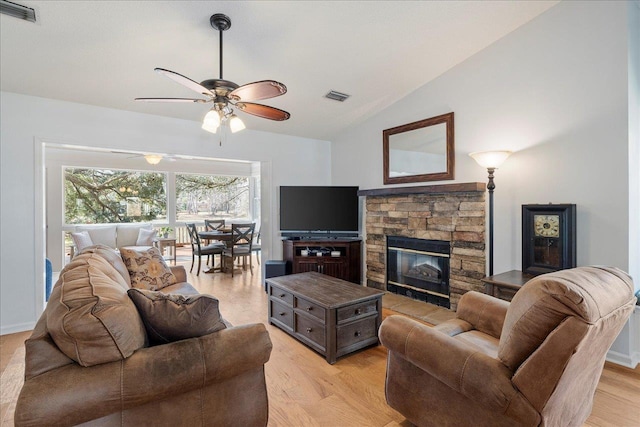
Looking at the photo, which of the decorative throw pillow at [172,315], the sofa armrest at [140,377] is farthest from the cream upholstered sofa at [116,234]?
the sofa armrest at [140,377]

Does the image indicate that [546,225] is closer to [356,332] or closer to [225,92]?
[356,332]

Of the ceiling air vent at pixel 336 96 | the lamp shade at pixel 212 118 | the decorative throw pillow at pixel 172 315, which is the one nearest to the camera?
the decorative throw pillow at pixel 172 315

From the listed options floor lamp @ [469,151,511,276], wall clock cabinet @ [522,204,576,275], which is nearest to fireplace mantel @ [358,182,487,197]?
floor lamp @ [469,151,511,276]

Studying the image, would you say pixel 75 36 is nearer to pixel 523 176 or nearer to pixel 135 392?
pixel 135 392

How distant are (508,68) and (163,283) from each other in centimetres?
411

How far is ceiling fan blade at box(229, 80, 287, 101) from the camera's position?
6.64 feet

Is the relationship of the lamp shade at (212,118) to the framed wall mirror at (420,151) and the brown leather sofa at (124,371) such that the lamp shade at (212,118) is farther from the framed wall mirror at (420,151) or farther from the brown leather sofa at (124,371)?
the framed wall mirror at (420,151)

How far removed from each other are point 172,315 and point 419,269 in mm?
3402

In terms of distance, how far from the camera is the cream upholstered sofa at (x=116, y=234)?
6.02 m

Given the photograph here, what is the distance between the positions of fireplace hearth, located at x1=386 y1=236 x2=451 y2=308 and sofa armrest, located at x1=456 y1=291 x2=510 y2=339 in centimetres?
161

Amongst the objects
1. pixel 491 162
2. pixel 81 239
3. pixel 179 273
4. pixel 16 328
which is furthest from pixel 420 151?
pixel 81 239

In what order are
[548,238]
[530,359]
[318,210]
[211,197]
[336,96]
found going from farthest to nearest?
[211,197] < [318,210] < [336,96] < [548,238] < [530,359]

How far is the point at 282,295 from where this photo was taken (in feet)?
10.4

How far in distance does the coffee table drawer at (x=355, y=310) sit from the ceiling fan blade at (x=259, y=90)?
1.74 metres
